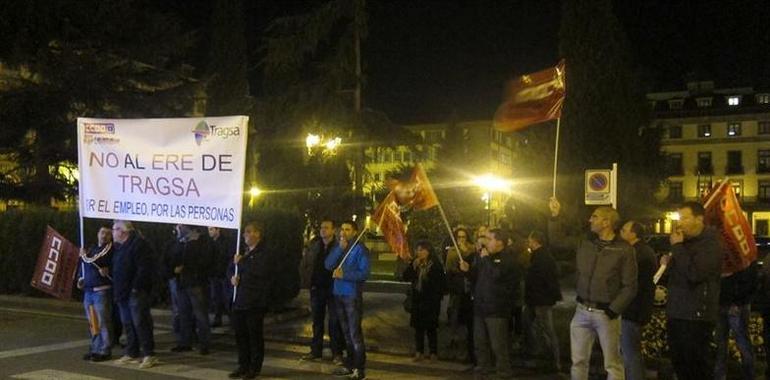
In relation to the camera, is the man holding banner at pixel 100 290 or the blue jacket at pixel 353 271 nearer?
the blue jacket at pixel 353 271

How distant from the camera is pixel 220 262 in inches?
473

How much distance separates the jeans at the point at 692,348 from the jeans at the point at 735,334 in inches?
56.7

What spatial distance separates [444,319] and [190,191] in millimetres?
6373

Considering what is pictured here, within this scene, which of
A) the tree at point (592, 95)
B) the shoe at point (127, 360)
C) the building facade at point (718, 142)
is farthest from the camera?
the building facade at point (718, 142)

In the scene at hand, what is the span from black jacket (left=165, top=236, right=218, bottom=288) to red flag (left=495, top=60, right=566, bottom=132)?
16.4ft

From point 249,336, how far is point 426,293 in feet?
8.05

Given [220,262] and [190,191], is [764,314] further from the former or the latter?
[220,262]

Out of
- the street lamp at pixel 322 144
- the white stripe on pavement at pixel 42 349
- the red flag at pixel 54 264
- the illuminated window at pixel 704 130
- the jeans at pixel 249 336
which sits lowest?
the white stripe on pavement at pixel 42 349

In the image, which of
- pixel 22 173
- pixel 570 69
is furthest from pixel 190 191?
pixel 570 69

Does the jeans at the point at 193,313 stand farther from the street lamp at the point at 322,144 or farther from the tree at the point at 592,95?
the tree at the point at 592,95

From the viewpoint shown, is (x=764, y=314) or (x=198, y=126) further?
(x=198, y=126)

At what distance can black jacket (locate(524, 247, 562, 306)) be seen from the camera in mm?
9883

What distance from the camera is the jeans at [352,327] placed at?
920 cm

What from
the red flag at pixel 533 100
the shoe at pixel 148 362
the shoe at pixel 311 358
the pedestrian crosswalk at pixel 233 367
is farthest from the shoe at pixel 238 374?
A: the red flag at pixel 533 100
